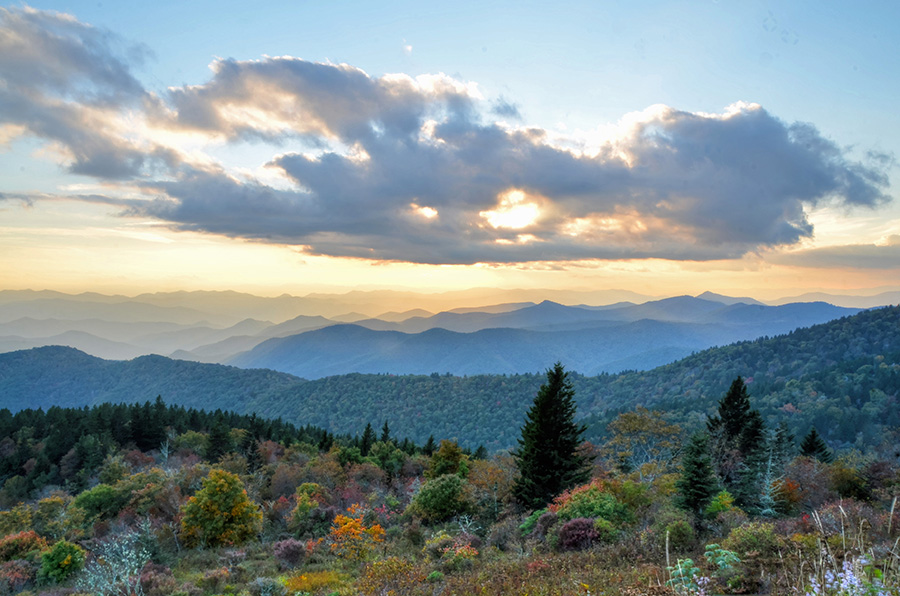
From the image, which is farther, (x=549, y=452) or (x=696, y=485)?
(x=549, y=452)

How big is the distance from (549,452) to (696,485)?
9127 millimetres

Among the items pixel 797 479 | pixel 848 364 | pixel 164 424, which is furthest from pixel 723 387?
pixel 164 424

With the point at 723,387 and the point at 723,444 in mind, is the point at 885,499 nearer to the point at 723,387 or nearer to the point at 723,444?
the point at 723,444

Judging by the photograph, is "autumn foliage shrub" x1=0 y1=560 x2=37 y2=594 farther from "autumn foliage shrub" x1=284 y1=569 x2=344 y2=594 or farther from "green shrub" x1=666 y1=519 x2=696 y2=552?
"green shrub" x1=666 y1=519 x2=696 y2=552

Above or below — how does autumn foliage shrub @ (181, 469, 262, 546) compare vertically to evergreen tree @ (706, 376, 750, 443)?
below

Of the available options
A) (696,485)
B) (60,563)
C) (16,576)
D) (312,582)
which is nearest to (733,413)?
(696,485)

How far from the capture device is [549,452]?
2648cm

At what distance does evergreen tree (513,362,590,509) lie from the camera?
26.0 meters

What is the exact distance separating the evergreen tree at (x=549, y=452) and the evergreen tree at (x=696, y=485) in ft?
24.7

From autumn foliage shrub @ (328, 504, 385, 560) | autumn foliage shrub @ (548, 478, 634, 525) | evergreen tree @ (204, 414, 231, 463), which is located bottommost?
evergreen tree @ (204, 414, 231, 463)

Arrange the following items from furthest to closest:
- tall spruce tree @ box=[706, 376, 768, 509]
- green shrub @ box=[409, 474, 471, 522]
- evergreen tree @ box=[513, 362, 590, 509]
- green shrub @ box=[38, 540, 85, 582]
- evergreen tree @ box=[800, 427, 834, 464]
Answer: evergreen tree @ box=[800, 427, 834, 464] < evergreen tree @ box=[513, 362, 590, 509] < tall spruce tree @ box=[706, 376, 768, 509] < green shrub @ box=[409, 474, 471, 522] < green shrub @ box=[38, 540, 85, 582]

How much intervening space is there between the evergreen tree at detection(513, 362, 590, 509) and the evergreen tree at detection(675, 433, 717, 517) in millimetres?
7531

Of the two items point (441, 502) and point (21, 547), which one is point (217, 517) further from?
point (441, 502)

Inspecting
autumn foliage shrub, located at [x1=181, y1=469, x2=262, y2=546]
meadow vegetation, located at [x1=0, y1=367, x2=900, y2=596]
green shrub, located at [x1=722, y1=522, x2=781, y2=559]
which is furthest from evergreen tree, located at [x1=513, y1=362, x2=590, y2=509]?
green shrub, located at [x1=722, y1=522, x2=781, y2=559]
